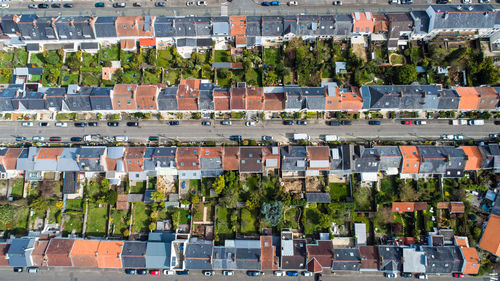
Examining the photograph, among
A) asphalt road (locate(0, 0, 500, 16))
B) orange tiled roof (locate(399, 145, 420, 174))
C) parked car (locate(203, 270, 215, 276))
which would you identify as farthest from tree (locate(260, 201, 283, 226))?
asphalt road (locate(0, 0, 500, 16))

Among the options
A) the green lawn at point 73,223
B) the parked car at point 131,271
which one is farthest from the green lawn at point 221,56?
the parked car at point 131,271

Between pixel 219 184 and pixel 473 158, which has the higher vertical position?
pixel 473 158

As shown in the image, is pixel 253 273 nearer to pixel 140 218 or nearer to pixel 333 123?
pixel 140 218

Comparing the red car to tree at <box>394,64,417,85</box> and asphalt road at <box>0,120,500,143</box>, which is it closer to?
asphalt road at <box>0,120,500,143</box>

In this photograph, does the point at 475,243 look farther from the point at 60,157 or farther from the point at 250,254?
the point at 60,157

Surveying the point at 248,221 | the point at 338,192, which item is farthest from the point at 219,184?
the point at 338,192

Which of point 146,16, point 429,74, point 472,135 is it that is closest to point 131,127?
point 146,16

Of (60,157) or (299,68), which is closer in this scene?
(60,157)
